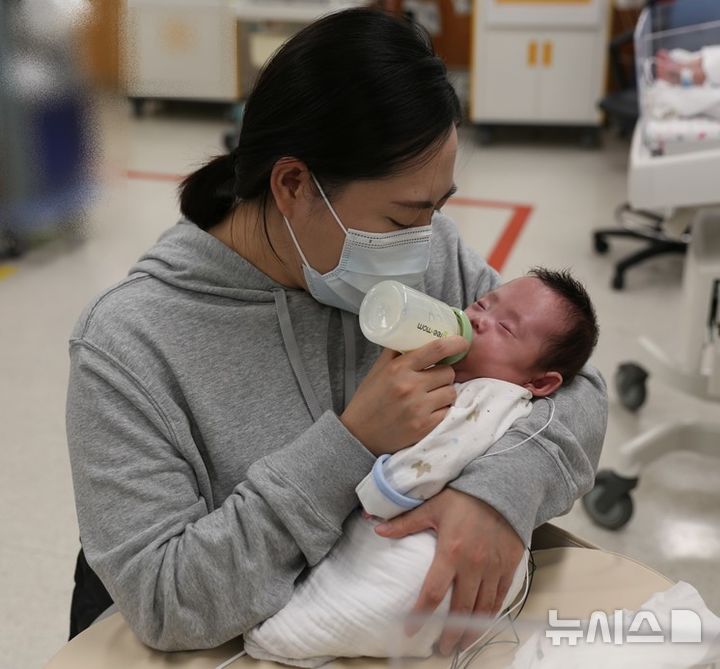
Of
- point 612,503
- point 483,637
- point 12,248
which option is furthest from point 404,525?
point 12,248

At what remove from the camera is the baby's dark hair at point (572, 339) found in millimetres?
1325

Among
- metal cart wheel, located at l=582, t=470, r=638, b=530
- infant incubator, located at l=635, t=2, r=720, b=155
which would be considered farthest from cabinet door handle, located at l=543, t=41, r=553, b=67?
metal cart wheel, located at l=582, t=470, r=638, b=530

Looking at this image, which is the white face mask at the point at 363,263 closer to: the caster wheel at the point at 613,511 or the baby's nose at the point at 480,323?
the baby's nose at the point at 480,323

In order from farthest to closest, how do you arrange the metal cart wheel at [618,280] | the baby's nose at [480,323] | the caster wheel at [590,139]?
the caster wheel at [590,139] < the metal cart wheel at [618,280] < the baby's nose at [480,323]

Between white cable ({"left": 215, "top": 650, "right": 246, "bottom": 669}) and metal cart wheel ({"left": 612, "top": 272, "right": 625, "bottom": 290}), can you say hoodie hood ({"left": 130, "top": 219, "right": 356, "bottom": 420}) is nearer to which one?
white cable ({"left": 215, "top": 650, "right": 246, "bottom": 669})

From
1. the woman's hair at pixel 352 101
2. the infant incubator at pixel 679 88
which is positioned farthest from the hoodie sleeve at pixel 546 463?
the infant incubator at pixel 679 88

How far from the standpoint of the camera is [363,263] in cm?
122

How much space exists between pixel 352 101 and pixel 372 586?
0.56m

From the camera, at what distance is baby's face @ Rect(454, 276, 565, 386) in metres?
1.34

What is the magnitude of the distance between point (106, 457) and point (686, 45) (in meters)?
Result: 2.24

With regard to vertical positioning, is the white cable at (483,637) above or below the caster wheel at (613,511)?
above

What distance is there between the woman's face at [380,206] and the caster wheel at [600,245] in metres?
2.86

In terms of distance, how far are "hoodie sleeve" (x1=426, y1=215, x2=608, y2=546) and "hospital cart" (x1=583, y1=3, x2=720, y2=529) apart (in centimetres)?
79

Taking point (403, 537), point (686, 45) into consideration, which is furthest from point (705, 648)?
point (686, 45)
